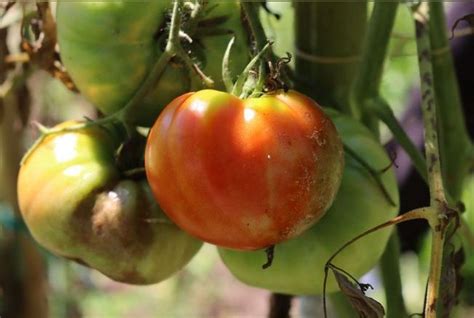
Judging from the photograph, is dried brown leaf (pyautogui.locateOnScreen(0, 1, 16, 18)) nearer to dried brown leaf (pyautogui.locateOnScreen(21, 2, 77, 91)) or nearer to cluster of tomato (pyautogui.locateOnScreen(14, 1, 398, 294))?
dried brown leaf (pyautogui.locateOnScreen(21, 2, 77, 91))

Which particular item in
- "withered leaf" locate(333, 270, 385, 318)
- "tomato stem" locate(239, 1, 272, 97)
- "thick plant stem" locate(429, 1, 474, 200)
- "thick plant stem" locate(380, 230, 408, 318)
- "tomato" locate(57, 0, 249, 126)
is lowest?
"thick plant stem" locate(380, 230, 408, 318)

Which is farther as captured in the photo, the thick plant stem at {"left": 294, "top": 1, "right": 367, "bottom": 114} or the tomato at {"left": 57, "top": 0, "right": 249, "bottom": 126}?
the thick plant stem at {"left": 294, "top": 1, "right": 367, "bottom": 114}

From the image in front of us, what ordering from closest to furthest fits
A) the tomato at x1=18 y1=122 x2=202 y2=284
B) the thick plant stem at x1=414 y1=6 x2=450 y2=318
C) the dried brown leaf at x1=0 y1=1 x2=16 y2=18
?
the thick plant stem at x1=414 y1=6 x2=450 y2=318 < the tomato at x1=18 y1=122 x2=202 y2=284 < the dried brown leaf at x1=0 y1=1 x2=16 y2=18

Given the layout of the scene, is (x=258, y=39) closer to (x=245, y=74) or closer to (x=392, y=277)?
(x=245, y=74)

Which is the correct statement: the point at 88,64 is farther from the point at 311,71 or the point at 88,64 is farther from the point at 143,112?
the point at 311,71

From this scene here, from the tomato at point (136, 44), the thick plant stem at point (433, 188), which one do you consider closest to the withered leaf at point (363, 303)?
the thick plant stem at point (433, 188)

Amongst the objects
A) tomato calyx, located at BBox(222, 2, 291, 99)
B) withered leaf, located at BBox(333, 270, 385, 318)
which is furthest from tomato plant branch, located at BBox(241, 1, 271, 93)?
withered leaf, located at BBox(333, 270, 385, 318)

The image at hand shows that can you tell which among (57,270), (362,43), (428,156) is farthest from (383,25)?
(57,270)
